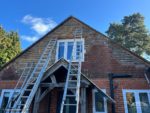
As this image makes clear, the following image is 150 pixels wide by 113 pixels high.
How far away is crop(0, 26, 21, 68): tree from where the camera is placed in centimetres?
2499

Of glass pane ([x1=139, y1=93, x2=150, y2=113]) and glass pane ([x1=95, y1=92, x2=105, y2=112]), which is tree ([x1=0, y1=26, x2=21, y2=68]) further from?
glass pane ([x1=139, y1=93, x2=150, y2=113])

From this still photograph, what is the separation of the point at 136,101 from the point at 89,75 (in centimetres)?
281

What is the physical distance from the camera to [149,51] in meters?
28.9

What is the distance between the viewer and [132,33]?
31.1 m

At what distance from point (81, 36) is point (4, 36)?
19734 millimetres

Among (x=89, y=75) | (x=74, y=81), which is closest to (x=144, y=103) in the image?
(x=89, y=75)

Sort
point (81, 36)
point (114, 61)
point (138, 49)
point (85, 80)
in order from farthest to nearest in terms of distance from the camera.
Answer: point (138, 49) < point (81, 36) < point (114, 61) < point (85, 80)

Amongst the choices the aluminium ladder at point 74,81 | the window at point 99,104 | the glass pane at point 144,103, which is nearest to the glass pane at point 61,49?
the aluminium ladder at point 74,81

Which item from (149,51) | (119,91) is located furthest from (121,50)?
(149,51)

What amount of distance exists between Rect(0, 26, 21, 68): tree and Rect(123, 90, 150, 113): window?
1896 cm

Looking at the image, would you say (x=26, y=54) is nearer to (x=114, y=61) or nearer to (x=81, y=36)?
(x=81, y=36)

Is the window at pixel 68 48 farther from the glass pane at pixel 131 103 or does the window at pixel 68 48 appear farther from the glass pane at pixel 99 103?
the glass pane at pixel 131 103

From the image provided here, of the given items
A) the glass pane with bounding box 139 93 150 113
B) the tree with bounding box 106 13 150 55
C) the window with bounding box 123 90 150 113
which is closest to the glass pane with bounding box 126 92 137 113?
the window with bounding box 123 90 150 113

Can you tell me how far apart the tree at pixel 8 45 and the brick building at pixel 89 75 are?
46.4 feet
